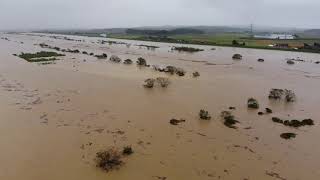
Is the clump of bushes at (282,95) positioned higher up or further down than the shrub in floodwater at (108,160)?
further down

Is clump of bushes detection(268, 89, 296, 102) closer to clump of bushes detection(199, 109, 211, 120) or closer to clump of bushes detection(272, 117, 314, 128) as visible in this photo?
clump of bushes detection(272, 117, 314, 128)

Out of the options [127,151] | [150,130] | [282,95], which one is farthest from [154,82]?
[127,151]

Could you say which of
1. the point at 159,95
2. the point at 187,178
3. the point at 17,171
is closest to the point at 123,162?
the point at 187,178

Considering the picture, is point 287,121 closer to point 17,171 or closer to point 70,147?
point 70,147

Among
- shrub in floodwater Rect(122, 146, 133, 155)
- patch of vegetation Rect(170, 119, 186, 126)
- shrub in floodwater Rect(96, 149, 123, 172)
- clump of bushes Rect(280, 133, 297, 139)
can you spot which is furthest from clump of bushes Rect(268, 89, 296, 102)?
shrub in floodwater Rect(96, 149, 123, 172)

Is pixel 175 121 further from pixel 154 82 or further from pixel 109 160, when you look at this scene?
pixel 154 82

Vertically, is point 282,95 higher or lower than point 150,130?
lower

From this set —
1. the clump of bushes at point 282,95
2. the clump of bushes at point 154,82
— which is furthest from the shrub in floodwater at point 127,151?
the clump of bushes at point 282,95

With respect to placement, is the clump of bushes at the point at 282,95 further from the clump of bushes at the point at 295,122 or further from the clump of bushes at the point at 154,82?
the clump of bushes at the point at 154,82
